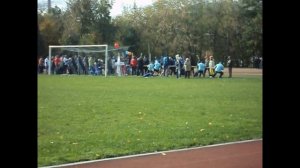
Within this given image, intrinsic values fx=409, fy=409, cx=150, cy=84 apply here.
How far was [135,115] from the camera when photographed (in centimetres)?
928

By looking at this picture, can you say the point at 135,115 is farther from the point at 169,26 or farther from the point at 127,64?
the point at 127,64

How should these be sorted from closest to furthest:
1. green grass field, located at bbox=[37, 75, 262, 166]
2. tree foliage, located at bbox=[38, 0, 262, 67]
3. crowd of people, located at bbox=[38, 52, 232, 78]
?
tree foliage, located at bbox=[38, 0, 262, 67] → green grass field, located at bbox=[37, 75, 262, 166] → crowd of people, located at bbox=[38, 52, 232, 78]

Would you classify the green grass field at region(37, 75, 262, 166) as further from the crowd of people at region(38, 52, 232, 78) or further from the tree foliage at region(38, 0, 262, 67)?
the tree foliage at region(38, 0, 262, 67)

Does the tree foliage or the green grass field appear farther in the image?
the green grass field

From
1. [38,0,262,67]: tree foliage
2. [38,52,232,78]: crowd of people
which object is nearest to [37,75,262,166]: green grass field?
[38,52,232,78]: crowd of people

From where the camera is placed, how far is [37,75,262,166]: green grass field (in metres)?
6.39

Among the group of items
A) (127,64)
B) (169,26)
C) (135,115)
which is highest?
(169,26)

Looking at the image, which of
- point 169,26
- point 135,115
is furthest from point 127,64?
point 169,26

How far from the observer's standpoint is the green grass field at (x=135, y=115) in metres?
6.39

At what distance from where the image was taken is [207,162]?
5594 mm
